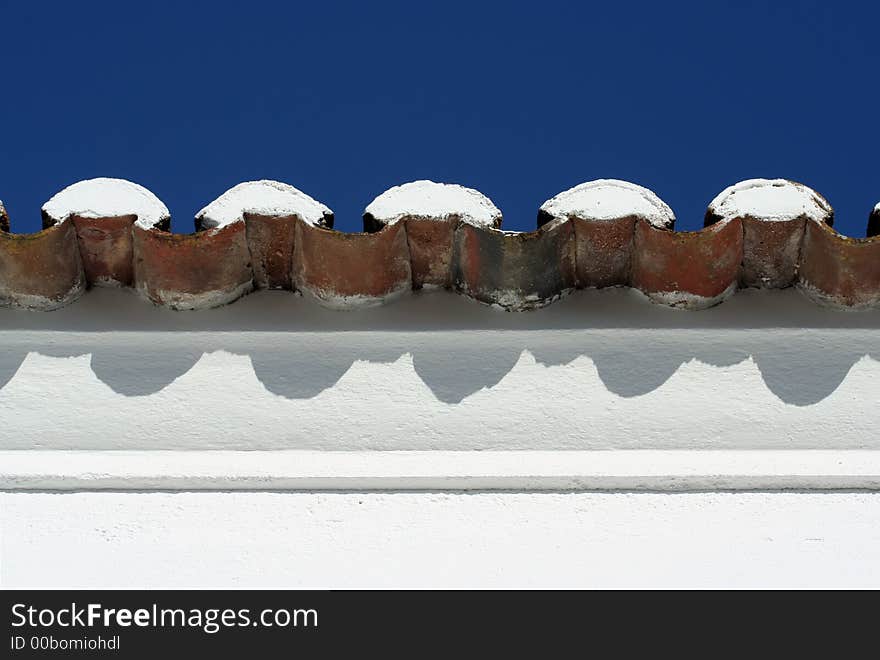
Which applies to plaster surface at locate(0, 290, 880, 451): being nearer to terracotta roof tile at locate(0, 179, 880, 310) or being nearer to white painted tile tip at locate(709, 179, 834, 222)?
terracotta roof tile at locate(0, 179, 880, 310)

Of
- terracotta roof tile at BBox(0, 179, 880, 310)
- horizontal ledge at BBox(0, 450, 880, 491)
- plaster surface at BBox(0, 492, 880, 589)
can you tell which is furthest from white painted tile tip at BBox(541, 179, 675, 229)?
plaster surface at BBox(0, 492, 880, 589)

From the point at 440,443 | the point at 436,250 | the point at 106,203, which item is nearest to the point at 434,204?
the point at 436,250

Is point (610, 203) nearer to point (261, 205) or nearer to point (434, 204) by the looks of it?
point (434, 204)

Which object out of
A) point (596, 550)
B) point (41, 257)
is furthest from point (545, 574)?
point (41, 257)

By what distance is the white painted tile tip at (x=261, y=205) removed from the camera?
2994mm

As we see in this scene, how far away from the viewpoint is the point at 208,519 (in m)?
2.69

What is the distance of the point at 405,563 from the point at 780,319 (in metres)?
1.02

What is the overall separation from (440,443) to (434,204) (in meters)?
0.50

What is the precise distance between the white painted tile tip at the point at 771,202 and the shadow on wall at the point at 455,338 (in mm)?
195

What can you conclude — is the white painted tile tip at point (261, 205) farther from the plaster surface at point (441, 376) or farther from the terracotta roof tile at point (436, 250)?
the plaster surface at point (441, 376)

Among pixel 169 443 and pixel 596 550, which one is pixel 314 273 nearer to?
pixel 169 443

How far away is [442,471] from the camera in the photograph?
9.18 ft

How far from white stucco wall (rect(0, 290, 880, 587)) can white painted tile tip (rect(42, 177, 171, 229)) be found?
19cm

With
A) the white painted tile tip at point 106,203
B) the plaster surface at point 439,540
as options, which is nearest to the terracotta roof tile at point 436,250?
the white painted tile tip at point 106,203
